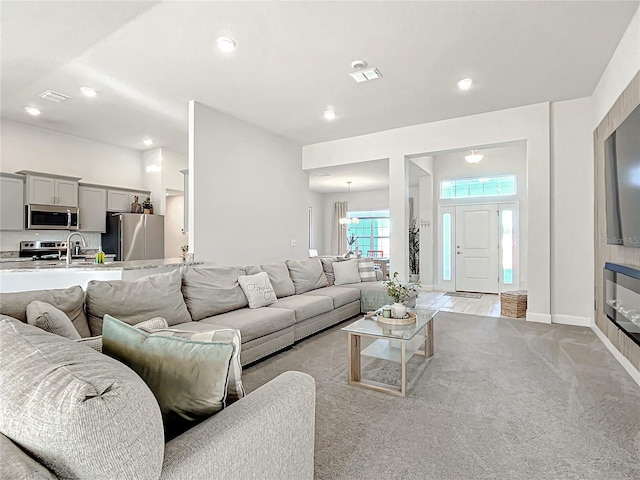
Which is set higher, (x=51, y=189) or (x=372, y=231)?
(x=51, y=189)

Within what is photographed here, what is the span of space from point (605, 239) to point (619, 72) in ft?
5.40

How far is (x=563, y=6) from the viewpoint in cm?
272

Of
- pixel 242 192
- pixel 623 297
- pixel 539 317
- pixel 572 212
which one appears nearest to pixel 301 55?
pixel 242 192

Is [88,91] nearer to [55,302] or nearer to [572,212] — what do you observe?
[55,302]

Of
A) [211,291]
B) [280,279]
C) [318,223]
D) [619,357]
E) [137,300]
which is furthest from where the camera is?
[318,223]

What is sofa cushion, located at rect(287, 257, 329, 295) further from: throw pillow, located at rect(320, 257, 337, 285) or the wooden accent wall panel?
the wooden accent wall panel

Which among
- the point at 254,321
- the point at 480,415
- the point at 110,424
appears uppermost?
the point at 110,424

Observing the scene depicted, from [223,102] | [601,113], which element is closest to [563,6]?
[601,113]

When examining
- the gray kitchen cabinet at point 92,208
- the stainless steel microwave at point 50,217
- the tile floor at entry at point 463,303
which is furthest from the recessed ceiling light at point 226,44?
the tile floor at entry at point 463,303

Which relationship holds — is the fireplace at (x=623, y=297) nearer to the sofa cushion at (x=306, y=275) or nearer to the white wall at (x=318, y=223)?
the sofa cushion at (x=306, y=275)

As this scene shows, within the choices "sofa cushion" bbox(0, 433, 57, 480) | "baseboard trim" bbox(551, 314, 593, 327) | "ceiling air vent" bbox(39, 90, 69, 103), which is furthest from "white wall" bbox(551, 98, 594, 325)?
"ceiling air vent" bbox(39, 90, 69, 103)

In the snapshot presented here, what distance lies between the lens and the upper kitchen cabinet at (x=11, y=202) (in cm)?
520

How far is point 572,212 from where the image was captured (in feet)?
14.8

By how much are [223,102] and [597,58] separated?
Result: 13.7 feet
